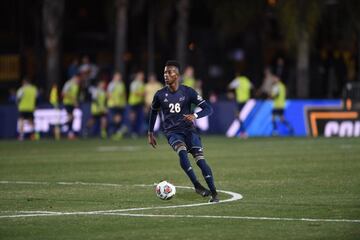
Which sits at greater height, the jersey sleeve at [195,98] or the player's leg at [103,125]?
the jersey sleeve at [195,98]

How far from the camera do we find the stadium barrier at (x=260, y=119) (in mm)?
36062

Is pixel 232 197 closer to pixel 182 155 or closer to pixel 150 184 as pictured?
pixel 182 155

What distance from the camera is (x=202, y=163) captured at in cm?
1559

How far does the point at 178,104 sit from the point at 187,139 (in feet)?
1.84

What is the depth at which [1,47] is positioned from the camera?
4988cm

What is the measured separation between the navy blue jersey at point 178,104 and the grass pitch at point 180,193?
3.72 feet

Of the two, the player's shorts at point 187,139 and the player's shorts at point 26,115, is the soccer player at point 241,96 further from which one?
the player's shorts at point 187,139

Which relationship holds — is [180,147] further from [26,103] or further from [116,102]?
[116,102]

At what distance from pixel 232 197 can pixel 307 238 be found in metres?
4.38

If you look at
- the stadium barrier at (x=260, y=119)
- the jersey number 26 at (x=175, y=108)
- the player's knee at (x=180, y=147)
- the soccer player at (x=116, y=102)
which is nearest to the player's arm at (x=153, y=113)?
the jersey number 26 at (x=175, y=108)

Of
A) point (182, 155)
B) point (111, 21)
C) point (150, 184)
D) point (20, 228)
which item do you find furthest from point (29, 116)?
point (20, 228)

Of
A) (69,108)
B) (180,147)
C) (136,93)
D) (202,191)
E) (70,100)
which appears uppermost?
(180,147)

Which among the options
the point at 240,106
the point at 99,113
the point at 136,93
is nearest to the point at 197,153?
the point at 240,106

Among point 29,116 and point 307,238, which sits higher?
point 307,238
